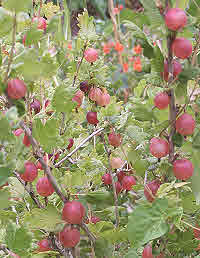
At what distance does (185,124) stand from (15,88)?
0.23 m

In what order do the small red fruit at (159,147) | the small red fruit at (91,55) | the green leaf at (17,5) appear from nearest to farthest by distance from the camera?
the green leaf at (17,5), the small red fruit at (159,147), the small red fruit at (91,55)

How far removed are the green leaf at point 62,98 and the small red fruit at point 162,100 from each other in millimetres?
137

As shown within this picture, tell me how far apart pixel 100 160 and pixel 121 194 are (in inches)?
5.0

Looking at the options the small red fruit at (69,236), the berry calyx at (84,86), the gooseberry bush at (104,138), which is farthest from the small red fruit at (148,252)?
the berry calyx at (84,86)

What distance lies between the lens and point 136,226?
52 centimetres

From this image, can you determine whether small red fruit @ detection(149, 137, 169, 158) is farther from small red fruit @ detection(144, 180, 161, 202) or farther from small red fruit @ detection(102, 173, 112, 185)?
small red fruit @ detection(102, 173, 112, 185)

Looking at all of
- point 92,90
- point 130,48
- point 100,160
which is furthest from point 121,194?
point 130,48

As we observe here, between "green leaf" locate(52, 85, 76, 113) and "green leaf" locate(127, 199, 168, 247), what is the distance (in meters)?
0.19

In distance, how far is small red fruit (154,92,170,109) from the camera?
540 mm

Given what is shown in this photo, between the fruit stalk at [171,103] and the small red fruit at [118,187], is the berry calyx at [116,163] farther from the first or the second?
the fruit stalk at [171,103]

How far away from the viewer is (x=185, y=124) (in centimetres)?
54

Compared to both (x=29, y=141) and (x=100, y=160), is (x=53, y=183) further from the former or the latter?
(x=100, y=160)

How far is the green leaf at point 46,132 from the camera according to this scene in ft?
1.87

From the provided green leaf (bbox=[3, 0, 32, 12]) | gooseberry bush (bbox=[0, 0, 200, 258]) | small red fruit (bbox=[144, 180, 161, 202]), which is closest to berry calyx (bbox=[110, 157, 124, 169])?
gooseberry bush (bbox=[0, 0, 200, 258])
